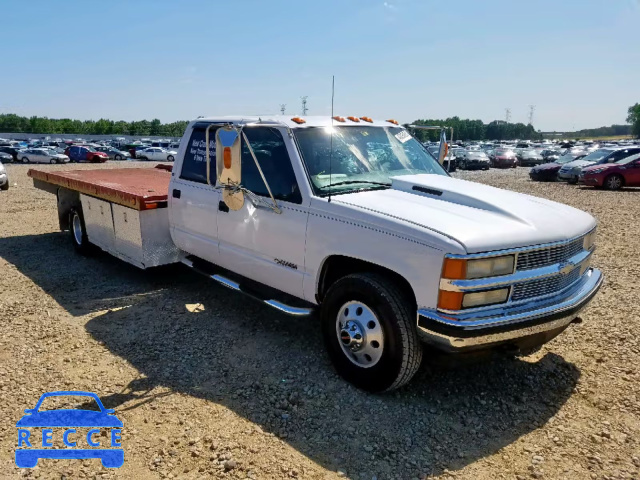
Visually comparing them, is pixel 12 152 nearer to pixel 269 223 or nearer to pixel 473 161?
pixel 473 161

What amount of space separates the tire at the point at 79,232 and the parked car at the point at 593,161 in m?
18.7

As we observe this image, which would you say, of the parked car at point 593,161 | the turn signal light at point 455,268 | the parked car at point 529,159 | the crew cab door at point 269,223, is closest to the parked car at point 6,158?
the parked car at point 529,159

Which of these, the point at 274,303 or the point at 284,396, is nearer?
the point at 284,396

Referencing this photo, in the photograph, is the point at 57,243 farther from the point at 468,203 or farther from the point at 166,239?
the point at 468,203

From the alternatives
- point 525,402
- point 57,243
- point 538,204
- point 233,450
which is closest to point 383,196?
point 538,204

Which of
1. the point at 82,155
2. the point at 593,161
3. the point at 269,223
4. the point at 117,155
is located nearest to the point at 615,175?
the point at 593,161

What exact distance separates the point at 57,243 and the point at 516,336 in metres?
7.61

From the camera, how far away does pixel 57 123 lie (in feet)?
366

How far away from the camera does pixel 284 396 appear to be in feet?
12.1

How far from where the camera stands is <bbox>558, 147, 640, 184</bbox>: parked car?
755 inches

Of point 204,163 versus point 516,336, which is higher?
point 204,163

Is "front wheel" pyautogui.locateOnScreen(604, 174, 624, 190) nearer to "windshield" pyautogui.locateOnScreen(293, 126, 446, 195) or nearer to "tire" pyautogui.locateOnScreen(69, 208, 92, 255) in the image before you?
"windshield" pyautogui.locateOnScreen(293, 126, 446, 195)

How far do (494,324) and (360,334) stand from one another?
0.94 meters

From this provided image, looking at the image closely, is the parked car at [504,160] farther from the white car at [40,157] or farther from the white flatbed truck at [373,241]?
the white car at [40,157]
